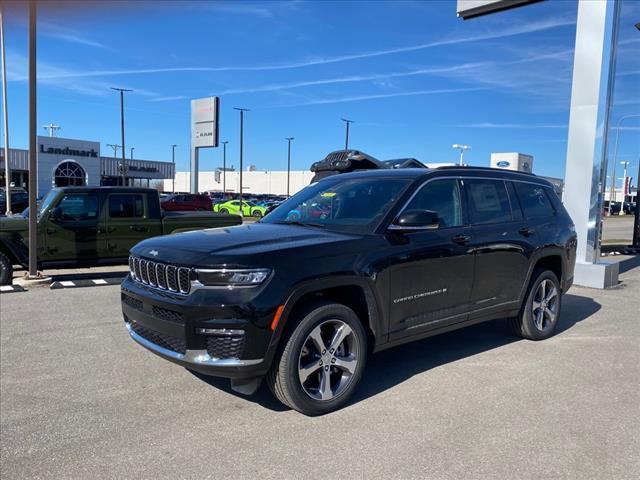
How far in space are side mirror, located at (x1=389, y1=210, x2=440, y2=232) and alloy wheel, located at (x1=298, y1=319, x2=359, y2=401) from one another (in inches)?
35.9

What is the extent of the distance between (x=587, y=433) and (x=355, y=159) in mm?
9374

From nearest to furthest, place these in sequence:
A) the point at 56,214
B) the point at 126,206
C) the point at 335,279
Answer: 1. the point at 335,279
2. the point at 56,214
3. the point at 126,206

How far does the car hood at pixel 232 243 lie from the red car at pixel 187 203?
26.5m

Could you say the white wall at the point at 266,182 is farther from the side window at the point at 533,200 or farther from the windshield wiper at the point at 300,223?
the windshield wiper at the point at 300,223

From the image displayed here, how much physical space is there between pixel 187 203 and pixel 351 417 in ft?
92.6

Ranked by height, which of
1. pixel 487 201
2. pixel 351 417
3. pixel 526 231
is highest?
pixel 487 201

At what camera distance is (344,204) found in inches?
184

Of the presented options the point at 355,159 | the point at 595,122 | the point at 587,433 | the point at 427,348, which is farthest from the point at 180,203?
the point at 587,433

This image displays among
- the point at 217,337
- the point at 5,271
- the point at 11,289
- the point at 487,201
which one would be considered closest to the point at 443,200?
the point at 487,201

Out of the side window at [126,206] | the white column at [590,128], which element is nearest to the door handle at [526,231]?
the white column at [590,128]

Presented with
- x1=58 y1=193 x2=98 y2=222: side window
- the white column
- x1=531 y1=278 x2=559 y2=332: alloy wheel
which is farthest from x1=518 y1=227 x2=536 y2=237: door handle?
x1=58 y1=193 x2=98 y2=222: side window

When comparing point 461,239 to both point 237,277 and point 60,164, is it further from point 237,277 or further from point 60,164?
point 60,164

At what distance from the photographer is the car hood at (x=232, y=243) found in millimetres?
3482

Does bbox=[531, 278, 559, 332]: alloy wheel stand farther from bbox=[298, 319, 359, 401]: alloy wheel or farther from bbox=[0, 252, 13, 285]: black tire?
bbox=[0, 252, 13, 285]: black tire
